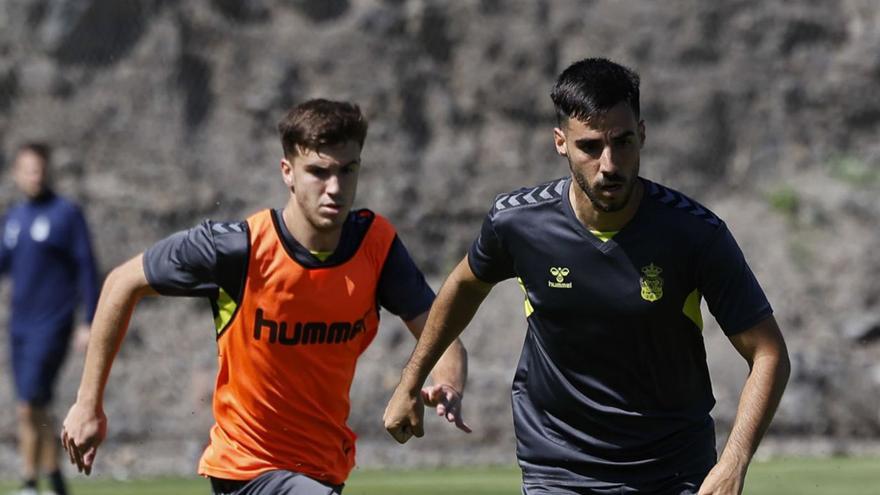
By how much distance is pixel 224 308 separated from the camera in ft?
19.0

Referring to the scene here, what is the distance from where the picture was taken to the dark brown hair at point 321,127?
18.9 feet

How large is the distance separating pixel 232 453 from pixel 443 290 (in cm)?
96

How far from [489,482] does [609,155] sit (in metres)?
7.11

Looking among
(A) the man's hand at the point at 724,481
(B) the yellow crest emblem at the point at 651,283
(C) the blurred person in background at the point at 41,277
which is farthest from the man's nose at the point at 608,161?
(C) the blurred person in background at the point at 41,277

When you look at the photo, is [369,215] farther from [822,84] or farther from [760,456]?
[822,84]

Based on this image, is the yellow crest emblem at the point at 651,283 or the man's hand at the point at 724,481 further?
the yellow crest emblem at the point at 651,283

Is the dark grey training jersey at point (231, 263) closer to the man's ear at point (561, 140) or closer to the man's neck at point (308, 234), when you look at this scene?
the man's neck at point (308, 234)

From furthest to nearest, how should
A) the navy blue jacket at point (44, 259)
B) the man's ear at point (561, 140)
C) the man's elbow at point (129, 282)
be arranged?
the navy blue jacket at point (44, 259) → the man's elbow at point (129, 282) → the man's ear at point (561, 140)

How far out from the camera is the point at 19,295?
1095 centimetres

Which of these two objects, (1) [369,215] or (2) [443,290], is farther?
(1) [369,215]

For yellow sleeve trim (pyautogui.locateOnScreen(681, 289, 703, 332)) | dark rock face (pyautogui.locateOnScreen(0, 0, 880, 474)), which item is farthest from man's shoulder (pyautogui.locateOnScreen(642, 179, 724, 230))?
dark rock face (pyautogui.locateOnScreen(0, 0, 880, 474))

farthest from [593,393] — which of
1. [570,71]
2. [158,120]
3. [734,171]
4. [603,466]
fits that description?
[734,171]

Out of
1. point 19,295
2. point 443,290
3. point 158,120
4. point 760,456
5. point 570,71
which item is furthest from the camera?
point 158,120

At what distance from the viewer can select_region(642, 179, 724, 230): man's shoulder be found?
190 inches
